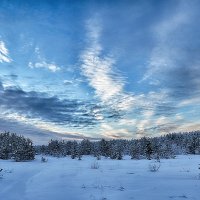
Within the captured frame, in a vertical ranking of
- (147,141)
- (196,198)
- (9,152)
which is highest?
(147,141)

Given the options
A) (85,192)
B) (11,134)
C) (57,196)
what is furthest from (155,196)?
(11,134)

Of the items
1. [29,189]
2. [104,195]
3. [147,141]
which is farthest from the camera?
[147,141]

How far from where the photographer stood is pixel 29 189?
1192cm

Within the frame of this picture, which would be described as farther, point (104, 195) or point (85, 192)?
point (85, 192)

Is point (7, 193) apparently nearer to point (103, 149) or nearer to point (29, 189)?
point (29, 189)

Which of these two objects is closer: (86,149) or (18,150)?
(18,150)

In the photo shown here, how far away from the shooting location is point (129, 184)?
498 inches

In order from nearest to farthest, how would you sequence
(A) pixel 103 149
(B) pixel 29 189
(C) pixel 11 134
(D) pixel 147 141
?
(B) pixel 29 189 → (C) pixel 11 134 → (D) pixel 147 141 → (A) pixel 103 149

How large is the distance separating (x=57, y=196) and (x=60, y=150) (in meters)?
51.0

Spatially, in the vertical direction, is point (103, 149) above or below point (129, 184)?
above

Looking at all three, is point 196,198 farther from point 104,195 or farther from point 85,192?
point 85,192

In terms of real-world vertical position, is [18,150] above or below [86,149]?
below

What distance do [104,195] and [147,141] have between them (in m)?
40.5

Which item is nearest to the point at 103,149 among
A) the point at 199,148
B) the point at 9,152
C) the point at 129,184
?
the point at 199,148
